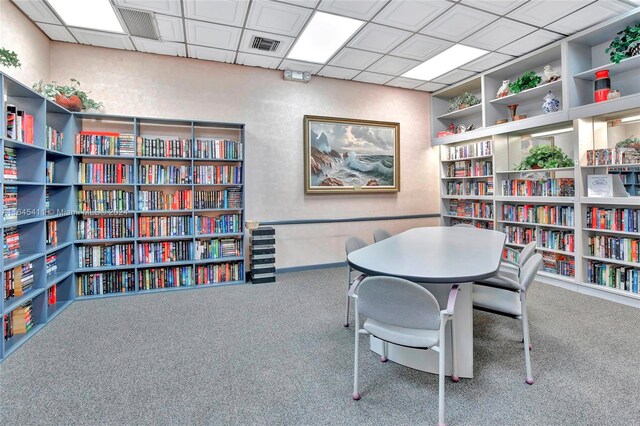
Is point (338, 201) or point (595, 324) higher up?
point (338, 201)

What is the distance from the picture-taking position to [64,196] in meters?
3.66

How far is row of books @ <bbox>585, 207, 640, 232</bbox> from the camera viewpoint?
3.46m

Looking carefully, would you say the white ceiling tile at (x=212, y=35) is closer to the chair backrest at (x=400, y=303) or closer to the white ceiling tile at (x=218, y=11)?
the white ceiling tile at (x=218, y=11)

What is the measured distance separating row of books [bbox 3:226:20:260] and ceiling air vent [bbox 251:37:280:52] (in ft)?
10.3

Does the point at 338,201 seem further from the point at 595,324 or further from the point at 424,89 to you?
the point at 595,324

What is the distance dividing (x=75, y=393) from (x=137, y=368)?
0.36 m

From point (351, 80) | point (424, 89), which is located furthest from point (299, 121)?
point (424, 89)

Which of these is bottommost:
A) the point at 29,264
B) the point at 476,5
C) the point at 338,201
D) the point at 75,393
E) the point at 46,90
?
the point at 75,393

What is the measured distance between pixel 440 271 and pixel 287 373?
1.24 m

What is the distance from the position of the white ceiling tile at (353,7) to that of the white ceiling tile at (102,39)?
2.44m

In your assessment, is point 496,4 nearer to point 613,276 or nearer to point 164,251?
point 613,276

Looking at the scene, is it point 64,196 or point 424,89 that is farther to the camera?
point 424,89

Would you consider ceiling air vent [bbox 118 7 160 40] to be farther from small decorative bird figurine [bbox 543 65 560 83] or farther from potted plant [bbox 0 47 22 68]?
small decorative bird figurine [bbox 543 65 560 83]

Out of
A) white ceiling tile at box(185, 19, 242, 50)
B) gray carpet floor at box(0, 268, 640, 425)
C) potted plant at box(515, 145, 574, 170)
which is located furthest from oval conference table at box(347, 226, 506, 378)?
white ceiling tile at box(185, 19, 242, 50)
